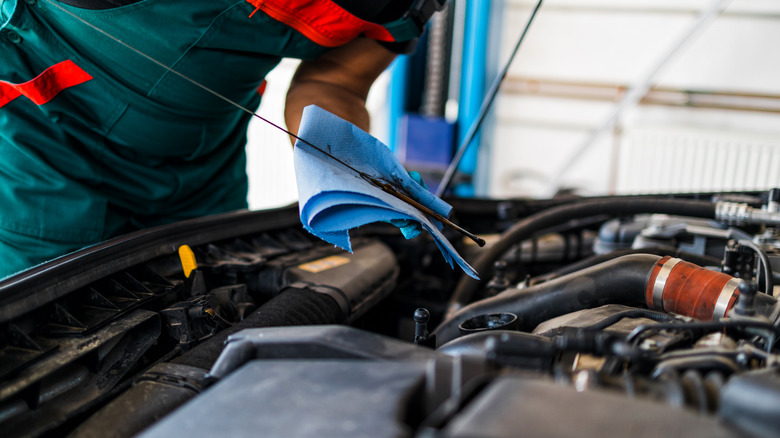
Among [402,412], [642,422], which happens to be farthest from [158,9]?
[642,422]

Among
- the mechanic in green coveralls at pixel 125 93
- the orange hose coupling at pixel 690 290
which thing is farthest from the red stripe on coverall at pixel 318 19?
the orange hose coupling at pixel 690 290

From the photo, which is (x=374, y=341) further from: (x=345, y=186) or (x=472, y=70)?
(x=472, y=70)

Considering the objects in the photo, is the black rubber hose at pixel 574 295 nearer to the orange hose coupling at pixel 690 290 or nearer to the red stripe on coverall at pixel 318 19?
the orange hose coupling at pixel 690 290

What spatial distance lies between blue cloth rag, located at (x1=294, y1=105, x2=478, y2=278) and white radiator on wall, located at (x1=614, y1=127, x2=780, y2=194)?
3063 millimetres

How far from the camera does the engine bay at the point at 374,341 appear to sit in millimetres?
397

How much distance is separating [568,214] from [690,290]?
1.76 ft

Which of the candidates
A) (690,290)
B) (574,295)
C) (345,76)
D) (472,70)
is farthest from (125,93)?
(472,70)

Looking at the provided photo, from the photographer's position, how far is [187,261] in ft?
2.81

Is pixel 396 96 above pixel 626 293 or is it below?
above

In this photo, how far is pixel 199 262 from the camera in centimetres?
90

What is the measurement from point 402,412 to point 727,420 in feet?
0.80

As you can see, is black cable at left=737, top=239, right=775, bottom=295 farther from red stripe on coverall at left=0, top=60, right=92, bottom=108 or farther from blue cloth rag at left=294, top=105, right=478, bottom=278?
red stripe on coverall at left=0, top=60, right=92, bottom=108

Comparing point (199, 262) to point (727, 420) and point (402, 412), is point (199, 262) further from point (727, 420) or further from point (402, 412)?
point (727, 420)

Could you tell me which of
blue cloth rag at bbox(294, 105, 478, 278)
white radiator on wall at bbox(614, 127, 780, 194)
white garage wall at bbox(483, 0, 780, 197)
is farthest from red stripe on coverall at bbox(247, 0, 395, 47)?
white radiator on wall at bbox(614, 127, 780, 194)
